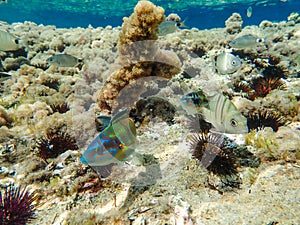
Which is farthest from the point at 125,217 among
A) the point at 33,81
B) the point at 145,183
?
the point at 33,81

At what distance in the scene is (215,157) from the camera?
309 cm

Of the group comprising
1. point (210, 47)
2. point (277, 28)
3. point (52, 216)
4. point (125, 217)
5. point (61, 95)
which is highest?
point (277, 28)

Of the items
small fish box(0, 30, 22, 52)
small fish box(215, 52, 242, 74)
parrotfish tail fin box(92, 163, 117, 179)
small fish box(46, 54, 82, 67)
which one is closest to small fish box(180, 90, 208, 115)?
parrotfish tail fin box(92, 163, 117, 179)

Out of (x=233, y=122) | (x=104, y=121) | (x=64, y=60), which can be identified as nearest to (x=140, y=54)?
(x=104, y=121)

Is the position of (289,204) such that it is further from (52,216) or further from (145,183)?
(52,216)

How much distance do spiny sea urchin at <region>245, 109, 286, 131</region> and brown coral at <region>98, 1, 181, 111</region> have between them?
198 cm

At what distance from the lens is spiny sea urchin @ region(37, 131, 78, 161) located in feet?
12.9

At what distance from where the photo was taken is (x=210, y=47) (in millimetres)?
8750

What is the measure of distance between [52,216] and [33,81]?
6.19 meters

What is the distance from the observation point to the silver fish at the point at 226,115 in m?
2.21

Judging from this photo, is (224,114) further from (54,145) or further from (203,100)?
(54,145)

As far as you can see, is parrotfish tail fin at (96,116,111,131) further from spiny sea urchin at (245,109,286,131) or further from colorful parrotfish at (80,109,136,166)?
spiny sea urchin at (245,109,286,131)

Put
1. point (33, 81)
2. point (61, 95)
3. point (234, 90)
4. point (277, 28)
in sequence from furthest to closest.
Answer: point (277, 28), point (33, 81), point (61, 95), point (234, 90)

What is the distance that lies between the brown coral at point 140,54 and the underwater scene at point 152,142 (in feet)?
0.08
